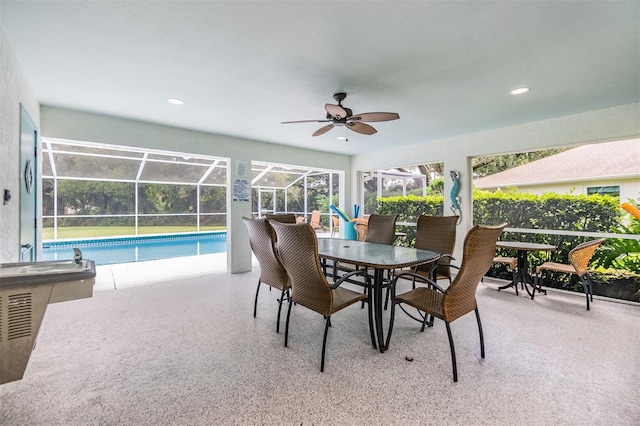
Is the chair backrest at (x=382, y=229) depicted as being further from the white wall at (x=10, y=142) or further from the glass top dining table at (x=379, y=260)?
the white wall at (x=10, y=142)

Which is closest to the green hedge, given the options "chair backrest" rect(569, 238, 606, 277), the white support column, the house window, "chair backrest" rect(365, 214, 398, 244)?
the house window

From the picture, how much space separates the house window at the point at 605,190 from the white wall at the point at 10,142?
646 centimetres

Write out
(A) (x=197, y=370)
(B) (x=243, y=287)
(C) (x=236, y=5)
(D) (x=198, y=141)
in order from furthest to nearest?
(D) (x=198, y=141) < (B) (x=243, y=287) < (A) (x=197, y=370) < (C) (x=236, y=5)

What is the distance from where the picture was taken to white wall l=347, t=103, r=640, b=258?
3.38 metres

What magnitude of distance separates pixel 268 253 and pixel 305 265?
76 cm

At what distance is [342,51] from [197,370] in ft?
8.50

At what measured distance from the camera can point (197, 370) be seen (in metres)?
1.95

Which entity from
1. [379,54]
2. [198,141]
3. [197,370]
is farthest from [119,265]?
[379,54]

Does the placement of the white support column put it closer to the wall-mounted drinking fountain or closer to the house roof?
the wall-mounted drinking fountain

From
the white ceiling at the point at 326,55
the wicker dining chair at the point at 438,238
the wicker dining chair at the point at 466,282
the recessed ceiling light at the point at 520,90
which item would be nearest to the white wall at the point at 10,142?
the white ceiling at the point at 326,55

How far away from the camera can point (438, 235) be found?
3.17 meters

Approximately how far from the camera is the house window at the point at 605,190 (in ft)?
12.9

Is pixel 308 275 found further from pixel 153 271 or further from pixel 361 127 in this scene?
pixel 153 271

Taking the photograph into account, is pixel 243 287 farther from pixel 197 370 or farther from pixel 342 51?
pixel 342 51
